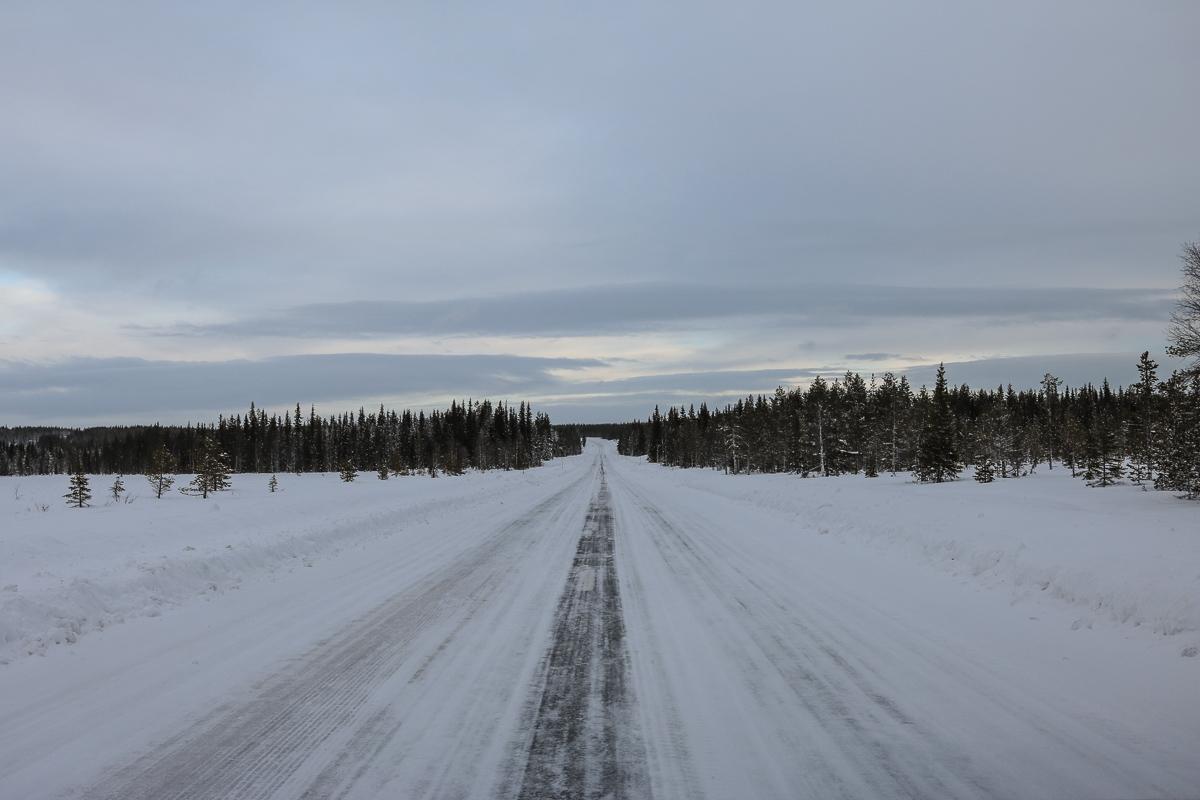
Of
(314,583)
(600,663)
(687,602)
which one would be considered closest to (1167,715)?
(600,663)

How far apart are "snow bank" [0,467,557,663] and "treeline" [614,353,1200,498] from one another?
2473 cm

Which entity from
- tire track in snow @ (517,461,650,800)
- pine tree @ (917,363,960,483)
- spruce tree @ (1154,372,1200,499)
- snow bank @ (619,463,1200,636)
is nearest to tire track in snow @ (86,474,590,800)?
tire track in snow @ (517,461,650,800)

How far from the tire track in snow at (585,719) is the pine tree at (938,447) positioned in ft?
106

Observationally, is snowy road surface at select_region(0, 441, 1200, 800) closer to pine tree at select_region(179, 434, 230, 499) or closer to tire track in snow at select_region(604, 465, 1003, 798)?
tire track in snow at select_region(604, 465, 1003, 798)

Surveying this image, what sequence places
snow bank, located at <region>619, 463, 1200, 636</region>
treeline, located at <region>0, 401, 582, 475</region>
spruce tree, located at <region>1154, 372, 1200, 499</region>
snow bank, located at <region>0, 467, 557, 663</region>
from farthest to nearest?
treeline, located at <region>0, 401, 582, 475</region> → spruce tree, located at <region>1154, 372, 1200, 499</region> → snow bank, located at <region>0, 467, 557, 663</region> → snow bank, located at <region>619, 463, 1200, 636</region>

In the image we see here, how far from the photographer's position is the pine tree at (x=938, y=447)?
35125 mm

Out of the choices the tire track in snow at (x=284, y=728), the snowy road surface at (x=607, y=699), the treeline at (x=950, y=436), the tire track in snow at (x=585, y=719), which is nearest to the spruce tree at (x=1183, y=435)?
the treeline at (x=950, y=436)

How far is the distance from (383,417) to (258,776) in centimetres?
14417

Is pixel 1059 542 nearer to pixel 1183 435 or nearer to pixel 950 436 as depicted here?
pixel 1183 435

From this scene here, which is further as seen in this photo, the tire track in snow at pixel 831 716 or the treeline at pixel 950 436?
the treeline at pixel 950 436

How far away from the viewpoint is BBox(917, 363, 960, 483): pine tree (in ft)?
115

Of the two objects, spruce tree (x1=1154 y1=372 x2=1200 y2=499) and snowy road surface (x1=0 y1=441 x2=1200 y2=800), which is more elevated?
spruce tree (x1=1154 y1=372 x2=1200 y2=499)

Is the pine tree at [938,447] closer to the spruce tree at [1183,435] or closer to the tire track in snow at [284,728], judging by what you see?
the spruce tree at [1183,435]

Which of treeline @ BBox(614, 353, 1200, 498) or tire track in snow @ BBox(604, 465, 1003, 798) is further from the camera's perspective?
treeline @ BBox(614, 353, 1200, 498)
